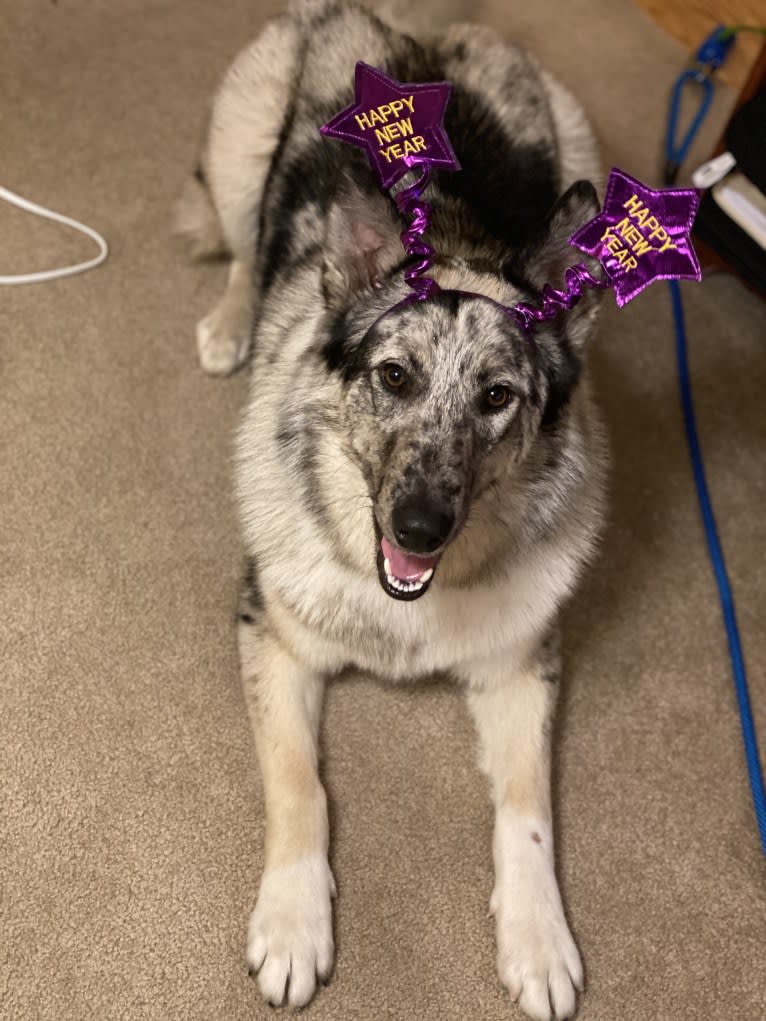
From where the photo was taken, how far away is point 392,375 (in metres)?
1.81

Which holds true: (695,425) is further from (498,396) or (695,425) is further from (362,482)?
(362,482)

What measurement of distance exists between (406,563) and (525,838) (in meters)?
0.73

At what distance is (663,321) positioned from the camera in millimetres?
3312

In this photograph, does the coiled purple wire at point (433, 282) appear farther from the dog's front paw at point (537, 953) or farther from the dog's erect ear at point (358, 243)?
the dog's front paw at point (537, 953)

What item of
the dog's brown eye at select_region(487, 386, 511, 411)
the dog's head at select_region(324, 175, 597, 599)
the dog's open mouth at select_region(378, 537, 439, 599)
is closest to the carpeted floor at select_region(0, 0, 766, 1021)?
the dog's open mouth at select_region(378, 537, 439, 599)

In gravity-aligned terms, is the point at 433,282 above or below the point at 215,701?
above

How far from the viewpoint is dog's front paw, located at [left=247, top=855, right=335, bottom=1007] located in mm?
1908

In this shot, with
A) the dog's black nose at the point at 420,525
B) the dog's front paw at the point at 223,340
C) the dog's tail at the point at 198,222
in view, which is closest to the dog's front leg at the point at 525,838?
the dog's black nose at the point at 420,525

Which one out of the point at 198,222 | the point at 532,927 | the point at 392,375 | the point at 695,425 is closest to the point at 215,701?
the point at 532,927

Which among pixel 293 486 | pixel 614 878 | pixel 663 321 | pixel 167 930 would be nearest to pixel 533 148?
pixel 663 321

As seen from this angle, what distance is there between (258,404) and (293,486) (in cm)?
28

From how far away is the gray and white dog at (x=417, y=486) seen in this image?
179 cm

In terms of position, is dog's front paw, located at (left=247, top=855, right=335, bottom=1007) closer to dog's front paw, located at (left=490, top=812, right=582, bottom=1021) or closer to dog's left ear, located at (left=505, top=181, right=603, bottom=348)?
dog's front paw, located at (left=490, top=812, right=582, bottom=1021)

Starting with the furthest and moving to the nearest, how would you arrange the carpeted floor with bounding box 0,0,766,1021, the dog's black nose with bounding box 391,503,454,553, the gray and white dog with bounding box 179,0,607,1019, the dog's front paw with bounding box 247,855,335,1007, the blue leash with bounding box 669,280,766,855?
the blue leash with bounding box 669,280,766,855
the carpeted floor with bounding box 0,0,766,1021
the dog's front paw with bounding box 247,855,335,1007
the gray and white dog with bounding box 179,0,607,1019
the dog's black nose with bounding box 391,503,454,553
